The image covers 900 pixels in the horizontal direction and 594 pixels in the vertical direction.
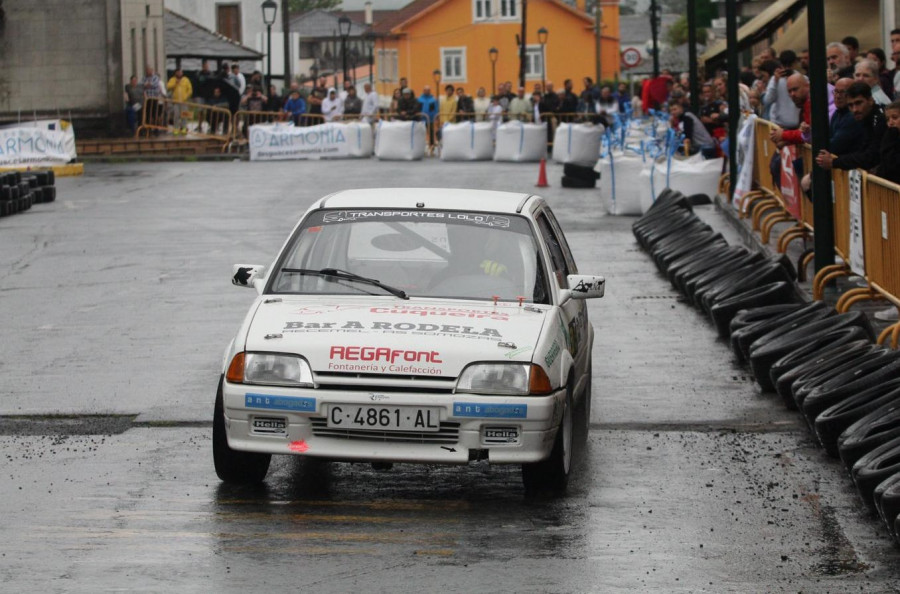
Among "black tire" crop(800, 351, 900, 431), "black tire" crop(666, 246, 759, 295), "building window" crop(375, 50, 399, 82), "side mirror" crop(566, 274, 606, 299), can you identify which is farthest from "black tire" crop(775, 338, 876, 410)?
"building window" crop(375, 50, 399, 82)

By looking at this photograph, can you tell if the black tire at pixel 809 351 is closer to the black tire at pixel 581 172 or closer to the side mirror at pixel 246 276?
the side mirror at pixel 246 276

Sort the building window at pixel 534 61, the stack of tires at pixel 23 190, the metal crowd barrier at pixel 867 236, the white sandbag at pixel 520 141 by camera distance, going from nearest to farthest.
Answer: the metal crowd barrier at pixel 867 236, the stack of tires at pixel 23 190, the white sandbag at pixel 520 141, the building window at pixel 534 61

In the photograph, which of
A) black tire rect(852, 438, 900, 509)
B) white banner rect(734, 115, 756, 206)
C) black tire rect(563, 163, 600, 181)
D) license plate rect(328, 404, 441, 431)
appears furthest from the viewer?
black tire rect(563, 163, 600, 181)

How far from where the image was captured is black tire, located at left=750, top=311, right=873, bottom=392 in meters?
10.2

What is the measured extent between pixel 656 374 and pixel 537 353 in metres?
4.02

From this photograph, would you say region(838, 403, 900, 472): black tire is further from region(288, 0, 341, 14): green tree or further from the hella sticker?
region(288, 0, 341, 14): green tree

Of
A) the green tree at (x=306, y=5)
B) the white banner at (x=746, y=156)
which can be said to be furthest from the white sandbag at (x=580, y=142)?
the green tree at (x=306, y=5)

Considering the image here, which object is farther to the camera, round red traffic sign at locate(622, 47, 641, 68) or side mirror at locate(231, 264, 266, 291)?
round red traffic sign at locate(622, 47, 641, 68)

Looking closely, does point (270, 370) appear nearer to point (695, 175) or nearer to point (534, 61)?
point (695, 175)

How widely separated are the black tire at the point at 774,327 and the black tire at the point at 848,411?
230cm

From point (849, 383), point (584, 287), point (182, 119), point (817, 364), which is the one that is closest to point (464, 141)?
point (182, 119)

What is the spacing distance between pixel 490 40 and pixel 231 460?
317 feet

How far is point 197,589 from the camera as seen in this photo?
624 cm

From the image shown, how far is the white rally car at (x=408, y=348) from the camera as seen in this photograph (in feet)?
24.3
